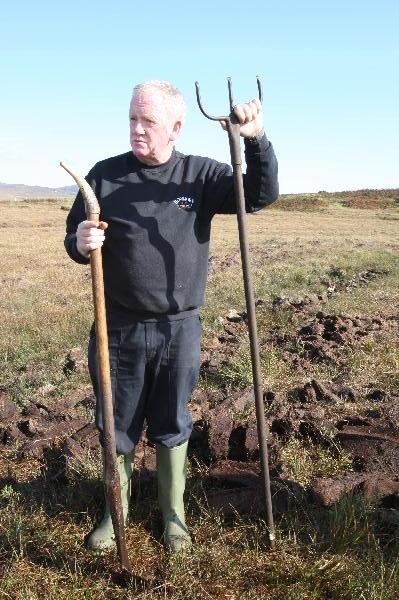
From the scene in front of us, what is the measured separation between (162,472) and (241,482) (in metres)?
0.69

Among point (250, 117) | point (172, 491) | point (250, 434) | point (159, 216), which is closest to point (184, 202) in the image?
point (159, 216)

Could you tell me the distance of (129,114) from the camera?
2902 mm

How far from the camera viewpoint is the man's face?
284 centimetres

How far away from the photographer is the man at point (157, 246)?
2.88m

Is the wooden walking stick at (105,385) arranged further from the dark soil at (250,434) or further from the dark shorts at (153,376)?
the dark soil at (250,434)

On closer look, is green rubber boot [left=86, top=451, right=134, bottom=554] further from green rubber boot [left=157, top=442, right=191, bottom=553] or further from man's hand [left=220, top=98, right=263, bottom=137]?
man's hand [left=220, top=98, right=263, bottom=137]

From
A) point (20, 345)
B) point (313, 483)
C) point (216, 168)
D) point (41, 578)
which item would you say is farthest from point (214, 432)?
point (20, 345)

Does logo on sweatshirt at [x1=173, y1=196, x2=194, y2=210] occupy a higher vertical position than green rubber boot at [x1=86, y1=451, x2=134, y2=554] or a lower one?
higher

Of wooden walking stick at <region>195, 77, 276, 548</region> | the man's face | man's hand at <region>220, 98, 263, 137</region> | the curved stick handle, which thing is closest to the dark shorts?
wooden walking stick at <region>195, 77, 276, 548</region>

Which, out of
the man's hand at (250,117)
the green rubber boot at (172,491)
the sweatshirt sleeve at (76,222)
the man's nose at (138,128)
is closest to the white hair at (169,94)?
the man's nose at (138,128)

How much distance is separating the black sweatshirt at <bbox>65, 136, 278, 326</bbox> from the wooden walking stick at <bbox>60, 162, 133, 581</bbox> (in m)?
0.16

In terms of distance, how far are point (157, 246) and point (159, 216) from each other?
142 mm

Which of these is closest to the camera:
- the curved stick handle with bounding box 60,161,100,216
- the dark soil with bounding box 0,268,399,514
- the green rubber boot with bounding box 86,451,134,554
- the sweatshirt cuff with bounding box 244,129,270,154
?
the curved stick handle with bounding box 60,161,100,216

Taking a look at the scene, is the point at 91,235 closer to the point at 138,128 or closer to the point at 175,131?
the point at 138,128
